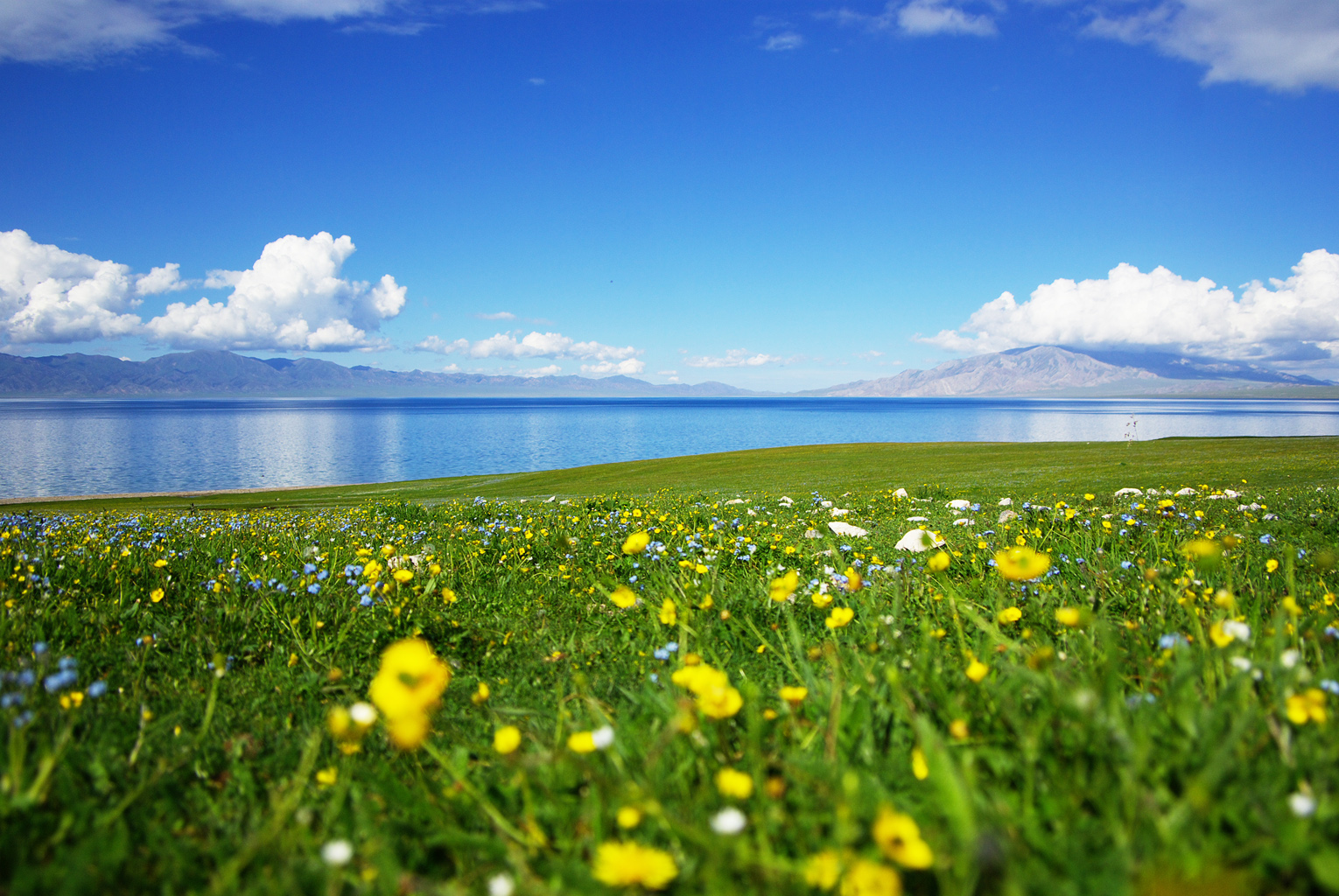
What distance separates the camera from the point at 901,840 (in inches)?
56.7

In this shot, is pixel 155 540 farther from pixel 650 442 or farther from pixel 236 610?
pixel 650 442

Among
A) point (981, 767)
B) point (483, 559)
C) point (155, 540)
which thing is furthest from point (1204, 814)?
point (155, 540)

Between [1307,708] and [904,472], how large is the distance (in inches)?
991

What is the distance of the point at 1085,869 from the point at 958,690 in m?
0.93

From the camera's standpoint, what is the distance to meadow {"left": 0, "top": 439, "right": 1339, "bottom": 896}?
1.62m

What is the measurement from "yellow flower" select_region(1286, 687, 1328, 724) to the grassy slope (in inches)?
587

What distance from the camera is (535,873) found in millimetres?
1843

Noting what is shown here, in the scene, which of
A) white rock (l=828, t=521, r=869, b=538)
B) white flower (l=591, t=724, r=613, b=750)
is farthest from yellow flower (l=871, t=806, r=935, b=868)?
white rock (l=828, t=521, r=869, b=538)

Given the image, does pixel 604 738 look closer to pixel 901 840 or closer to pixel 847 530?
pixel 901 840

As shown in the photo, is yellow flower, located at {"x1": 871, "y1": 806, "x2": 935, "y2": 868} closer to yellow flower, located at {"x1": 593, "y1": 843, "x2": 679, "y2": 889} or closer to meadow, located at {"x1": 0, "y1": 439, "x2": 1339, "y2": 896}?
meadow, located at {"x1": 0, "y1": 439, "x2": 1339, "y2": 896}

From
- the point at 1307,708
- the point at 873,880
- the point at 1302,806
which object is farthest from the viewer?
the point at 1307,708

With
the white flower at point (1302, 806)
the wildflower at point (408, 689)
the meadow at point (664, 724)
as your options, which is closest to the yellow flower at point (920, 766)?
the meadow at point (664, 724)

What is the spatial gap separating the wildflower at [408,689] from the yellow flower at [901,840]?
105cm

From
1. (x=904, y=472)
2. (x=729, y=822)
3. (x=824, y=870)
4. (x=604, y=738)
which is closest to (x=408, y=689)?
(x=604, y=738)
